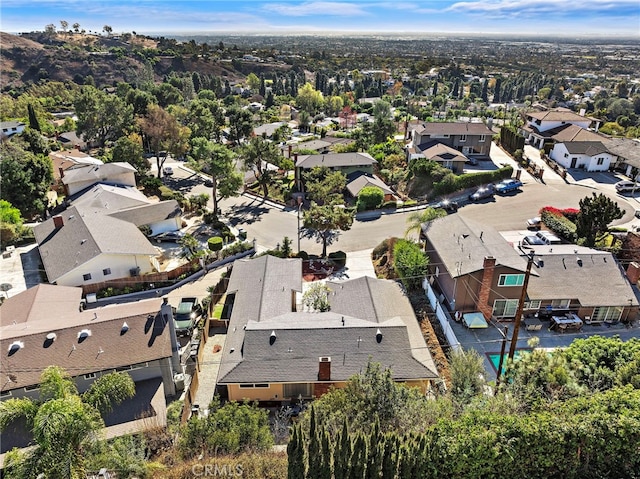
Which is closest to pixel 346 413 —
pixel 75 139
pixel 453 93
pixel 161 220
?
pixel 161 220

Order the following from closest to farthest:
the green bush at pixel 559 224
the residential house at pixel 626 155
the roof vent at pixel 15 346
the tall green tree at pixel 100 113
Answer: the roof vent at pixel 15 346 → the green bush at pixel 559 224 → the residential house at pixel 626 155 → the tall green tree at pixel 100 113

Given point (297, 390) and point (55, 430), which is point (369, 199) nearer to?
point (297, 390)

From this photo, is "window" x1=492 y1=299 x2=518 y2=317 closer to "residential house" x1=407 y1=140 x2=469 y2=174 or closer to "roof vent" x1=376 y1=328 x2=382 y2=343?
"roof vent" x1=376 y1=328 x2=382 y2=343

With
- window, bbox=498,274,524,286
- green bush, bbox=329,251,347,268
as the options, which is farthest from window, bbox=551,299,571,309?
green bush, bbox=329,251,347,268

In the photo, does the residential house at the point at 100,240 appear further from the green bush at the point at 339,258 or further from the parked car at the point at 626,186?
the parked car at the point at 626,186

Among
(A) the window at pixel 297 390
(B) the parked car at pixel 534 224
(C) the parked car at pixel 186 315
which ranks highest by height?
(B) the parked car at pixel 534 224

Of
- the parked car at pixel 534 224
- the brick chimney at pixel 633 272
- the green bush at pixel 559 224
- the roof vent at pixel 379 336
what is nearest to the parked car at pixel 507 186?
the green bush at pixel 559 224

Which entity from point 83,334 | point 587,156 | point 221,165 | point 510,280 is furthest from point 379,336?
point 587,156

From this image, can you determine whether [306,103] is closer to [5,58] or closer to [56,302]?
[56,302]

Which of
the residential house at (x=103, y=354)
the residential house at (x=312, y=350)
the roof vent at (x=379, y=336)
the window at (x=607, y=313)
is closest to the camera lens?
the residential house at (x=103, y=354)
